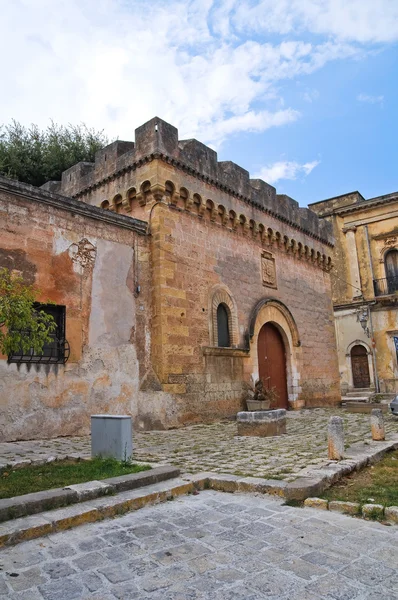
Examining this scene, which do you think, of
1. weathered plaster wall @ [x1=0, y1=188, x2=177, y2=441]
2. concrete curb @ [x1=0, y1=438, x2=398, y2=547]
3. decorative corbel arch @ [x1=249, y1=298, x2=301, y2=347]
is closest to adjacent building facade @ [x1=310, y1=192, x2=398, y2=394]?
decorative corbel arch @ [x1=249, y1=298, x2=301, y2=347]

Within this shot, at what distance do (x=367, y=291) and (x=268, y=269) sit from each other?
503 inches

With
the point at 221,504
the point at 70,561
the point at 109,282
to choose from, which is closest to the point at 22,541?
the point at 70,561

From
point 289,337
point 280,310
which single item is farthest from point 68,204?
point 289,337

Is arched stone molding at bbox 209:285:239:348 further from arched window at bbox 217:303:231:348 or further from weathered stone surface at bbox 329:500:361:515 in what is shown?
weathered stone surface at bbox 329:500:361:515

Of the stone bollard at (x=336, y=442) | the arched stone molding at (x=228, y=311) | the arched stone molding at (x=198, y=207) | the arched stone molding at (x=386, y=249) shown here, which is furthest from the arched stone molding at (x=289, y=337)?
the arched stone molding at (x=386, y=249)

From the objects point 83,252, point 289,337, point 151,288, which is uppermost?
point 83,252

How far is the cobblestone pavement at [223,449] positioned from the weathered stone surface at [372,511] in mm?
977

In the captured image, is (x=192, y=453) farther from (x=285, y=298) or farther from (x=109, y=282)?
(x=285, y=298)

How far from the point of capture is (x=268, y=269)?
46.3 ft

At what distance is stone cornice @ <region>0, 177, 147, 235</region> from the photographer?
27.0ft

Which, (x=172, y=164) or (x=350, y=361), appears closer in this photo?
(x=172, y=164)

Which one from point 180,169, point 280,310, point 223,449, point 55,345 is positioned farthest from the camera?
point 280,310

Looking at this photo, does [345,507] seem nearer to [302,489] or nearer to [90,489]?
Result: [302,489]

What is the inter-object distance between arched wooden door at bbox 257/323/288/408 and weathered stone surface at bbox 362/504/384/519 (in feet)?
30.5
